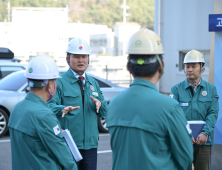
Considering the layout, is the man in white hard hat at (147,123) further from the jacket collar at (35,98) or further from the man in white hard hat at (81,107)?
the man in white hard hat at (81,107)

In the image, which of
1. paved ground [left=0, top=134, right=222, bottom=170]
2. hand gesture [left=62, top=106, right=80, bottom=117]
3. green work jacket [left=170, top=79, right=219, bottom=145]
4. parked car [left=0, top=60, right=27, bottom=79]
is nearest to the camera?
hand gesture [left=62, top=106, right=80, bottom=117]

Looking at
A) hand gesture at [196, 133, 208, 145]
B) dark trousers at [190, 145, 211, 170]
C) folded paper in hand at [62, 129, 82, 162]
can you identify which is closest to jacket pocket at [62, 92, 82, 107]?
folded paper in hand at [62, 129, 82, 162]

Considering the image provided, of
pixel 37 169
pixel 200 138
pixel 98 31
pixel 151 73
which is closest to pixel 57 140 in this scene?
pixel 37 169

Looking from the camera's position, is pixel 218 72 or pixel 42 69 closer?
pixel 42 69

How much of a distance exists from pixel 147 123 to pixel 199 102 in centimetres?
237

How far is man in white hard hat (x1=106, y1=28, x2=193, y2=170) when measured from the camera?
2.58 m

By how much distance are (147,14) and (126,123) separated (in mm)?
131069

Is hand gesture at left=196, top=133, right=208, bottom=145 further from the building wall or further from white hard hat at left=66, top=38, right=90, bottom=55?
the building wall

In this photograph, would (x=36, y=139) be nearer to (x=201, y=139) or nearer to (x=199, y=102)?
(x=201, y=139)

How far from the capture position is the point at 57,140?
3.09 m

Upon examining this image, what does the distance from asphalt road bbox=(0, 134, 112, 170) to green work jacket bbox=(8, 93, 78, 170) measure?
430 cm

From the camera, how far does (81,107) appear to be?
A: 174 inches

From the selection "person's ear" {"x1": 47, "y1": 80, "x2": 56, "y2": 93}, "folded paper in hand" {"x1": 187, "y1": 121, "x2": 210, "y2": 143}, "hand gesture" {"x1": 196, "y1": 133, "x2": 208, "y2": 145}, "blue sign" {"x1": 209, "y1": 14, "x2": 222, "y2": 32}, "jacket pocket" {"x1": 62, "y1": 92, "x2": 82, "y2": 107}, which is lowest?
"hand gesture" {"x1": 196, "y1": 133, "x2": 208, "y2": 145}

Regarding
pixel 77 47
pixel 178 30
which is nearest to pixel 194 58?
pixel 77 47
